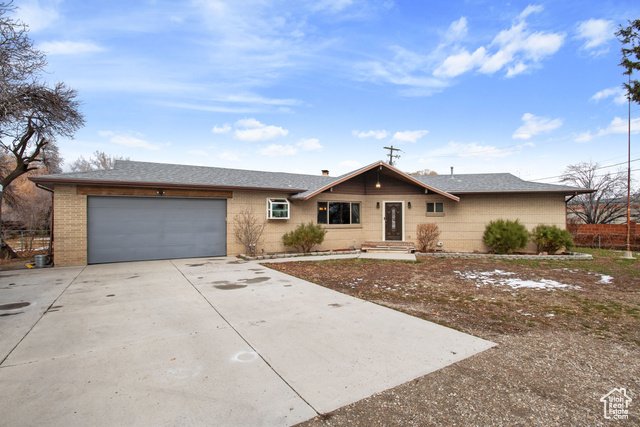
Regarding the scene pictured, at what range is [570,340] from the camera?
3812mm

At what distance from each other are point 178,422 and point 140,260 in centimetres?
1004

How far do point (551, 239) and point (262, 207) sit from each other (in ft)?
38.9

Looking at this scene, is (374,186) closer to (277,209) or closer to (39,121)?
(277,209)

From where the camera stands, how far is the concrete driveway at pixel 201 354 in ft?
7.87

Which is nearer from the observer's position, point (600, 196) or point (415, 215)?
point (415, 215)

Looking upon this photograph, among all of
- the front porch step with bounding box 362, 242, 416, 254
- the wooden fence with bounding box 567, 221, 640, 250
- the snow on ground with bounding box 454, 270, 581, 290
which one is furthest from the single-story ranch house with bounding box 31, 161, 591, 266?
the wooden fence with bounding box 567, 221, 640, 250

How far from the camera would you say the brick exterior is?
1273 centimetres

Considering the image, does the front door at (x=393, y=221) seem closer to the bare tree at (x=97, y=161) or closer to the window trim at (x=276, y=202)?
the window trim at (x=276, y=202)

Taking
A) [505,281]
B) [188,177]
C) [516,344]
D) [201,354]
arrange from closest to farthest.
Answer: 1. [201,354]
2. [516,344]
3. [505,281]
4. [188,177]

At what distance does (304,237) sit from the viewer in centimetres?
1255

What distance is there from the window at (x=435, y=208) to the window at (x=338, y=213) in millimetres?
3271

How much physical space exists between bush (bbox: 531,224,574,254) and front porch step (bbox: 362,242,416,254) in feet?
16.4

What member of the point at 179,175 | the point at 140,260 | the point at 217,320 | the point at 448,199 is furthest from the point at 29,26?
the point at 448,199

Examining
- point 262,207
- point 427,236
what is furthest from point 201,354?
point 427,236
